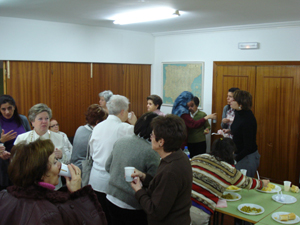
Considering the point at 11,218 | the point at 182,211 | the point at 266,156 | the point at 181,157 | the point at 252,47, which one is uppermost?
the point at 252,47

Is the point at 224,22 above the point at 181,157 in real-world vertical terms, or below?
above

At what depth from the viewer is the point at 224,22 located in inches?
187

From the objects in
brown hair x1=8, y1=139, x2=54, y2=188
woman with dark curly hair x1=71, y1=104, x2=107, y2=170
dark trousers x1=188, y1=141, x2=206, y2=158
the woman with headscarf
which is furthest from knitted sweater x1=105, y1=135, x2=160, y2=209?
dark trousers x1=188, y1=141, x2=206, y2=158

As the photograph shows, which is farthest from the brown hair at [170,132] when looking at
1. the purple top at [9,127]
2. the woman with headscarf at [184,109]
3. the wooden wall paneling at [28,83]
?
the wooden wall paneling at [28,83]

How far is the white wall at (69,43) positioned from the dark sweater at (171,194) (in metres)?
3.42

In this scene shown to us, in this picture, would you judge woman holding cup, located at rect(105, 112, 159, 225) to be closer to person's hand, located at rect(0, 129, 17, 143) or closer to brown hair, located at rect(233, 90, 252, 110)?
person's hand, located at rect(0, 129, 17, 143)

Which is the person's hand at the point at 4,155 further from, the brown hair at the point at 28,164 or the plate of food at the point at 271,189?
the plate of food at the point at 271,189

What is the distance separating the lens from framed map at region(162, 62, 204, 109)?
5.80 meters

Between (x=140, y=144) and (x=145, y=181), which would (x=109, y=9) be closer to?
(x=140, y=144)

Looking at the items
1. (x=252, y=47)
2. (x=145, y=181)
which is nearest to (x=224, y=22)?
(x=252, y=47)

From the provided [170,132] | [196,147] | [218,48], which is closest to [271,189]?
[170,132]

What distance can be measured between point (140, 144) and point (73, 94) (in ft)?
10.6

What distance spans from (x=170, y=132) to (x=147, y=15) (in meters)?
2.58

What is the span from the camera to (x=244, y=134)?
3475mm
